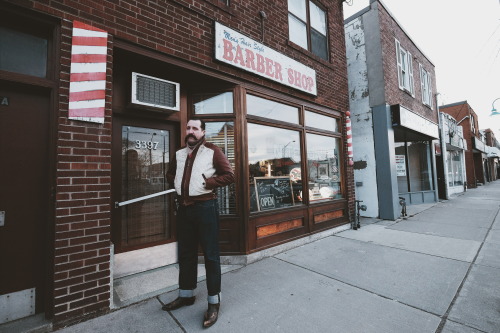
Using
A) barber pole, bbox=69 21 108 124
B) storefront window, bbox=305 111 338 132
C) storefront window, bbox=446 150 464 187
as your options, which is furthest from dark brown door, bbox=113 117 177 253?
storefront window, bbox=446 150 464 187

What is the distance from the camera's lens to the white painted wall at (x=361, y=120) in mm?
7438

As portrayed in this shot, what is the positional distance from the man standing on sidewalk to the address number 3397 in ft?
4.21

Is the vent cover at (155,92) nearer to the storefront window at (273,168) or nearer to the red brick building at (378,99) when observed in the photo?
the storefront window at (273,168)

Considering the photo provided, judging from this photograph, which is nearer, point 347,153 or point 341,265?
point 341,265

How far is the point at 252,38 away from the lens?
4332mm

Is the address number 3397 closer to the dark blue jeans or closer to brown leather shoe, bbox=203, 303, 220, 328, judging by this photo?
the dark blue jeans

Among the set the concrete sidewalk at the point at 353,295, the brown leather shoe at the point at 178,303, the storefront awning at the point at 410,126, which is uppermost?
the storefront awning at the point at 410,126

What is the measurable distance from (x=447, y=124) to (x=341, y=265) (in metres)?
14.3

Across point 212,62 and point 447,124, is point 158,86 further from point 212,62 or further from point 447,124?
point 447,124

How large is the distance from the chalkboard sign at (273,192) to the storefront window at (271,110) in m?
1.26

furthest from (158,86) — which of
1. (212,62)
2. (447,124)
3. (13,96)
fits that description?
(447,124)

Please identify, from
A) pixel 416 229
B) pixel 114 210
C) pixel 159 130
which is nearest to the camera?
pixel 114 210

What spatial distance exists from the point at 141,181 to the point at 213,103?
1801 mm

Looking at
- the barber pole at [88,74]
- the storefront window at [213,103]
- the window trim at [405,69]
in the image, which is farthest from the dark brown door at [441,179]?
the barber pole at [88,74]
